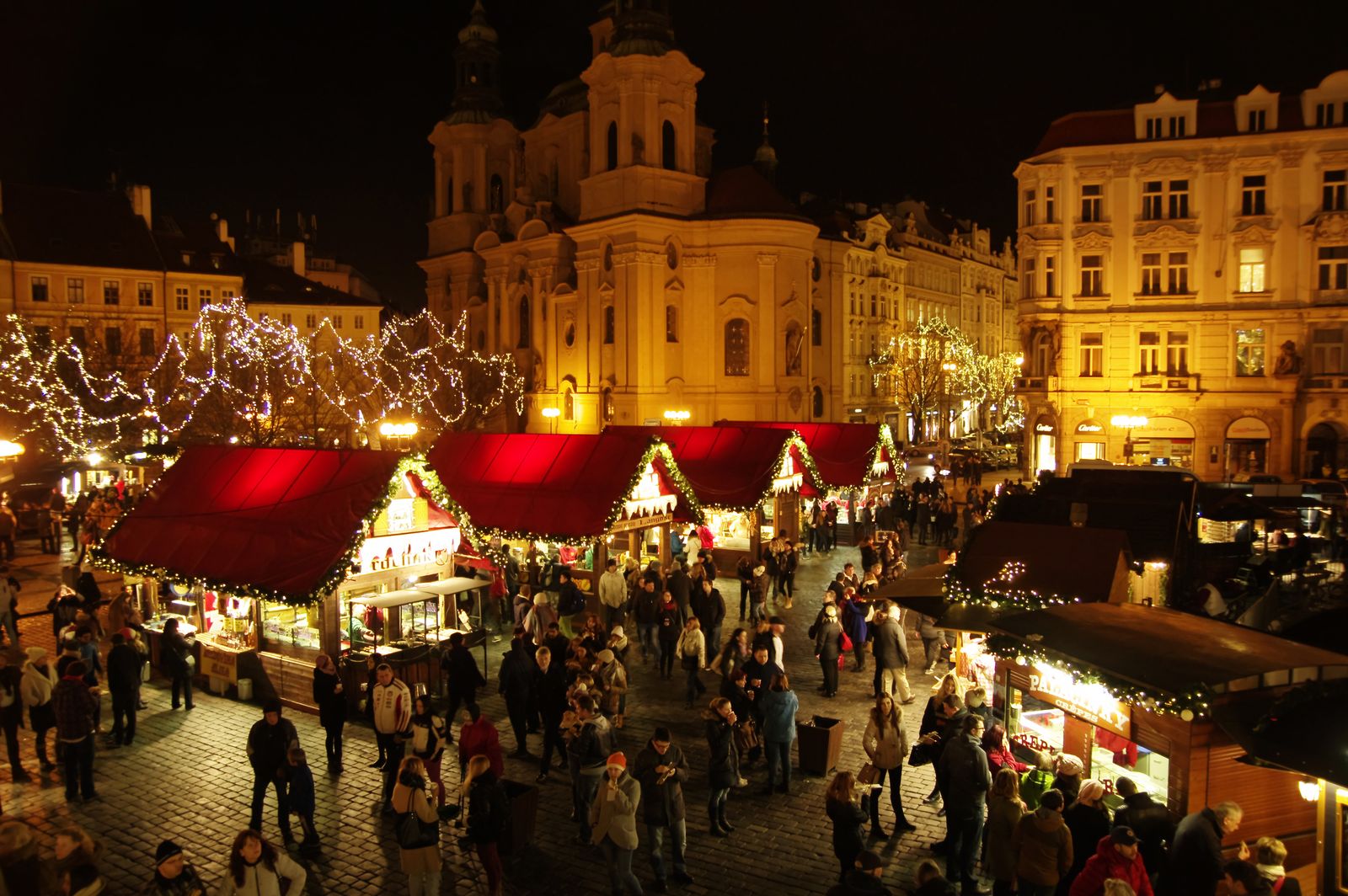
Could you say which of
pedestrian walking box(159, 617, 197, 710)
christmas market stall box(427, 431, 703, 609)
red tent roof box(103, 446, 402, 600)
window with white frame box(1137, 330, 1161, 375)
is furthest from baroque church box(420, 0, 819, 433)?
pedestrian walking box(159, 617, 197, 710)

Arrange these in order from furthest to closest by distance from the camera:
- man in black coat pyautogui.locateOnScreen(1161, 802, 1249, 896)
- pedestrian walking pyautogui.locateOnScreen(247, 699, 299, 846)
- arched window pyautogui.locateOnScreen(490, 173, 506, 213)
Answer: arched window pyautogui.locateOnScreen(490, 173, 506, 213)
pedestrian walking pyautogui.locateOnScreen(247, 699, 299, 846)
man in black coat pyautogui.locateOnScreen(1161, 802, 1249, 896)

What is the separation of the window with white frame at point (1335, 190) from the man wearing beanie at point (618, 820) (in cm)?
3904

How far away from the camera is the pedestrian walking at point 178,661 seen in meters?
14.6

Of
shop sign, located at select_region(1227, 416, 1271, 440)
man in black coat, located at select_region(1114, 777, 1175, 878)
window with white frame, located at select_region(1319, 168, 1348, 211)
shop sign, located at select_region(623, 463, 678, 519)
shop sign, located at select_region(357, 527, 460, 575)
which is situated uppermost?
window with white frame, located at select_region(1319, 168, 1348, 211)

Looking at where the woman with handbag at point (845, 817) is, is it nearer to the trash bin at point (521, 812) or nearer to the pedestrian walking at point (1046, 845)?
the pedestrian walking at point (1046, 845)

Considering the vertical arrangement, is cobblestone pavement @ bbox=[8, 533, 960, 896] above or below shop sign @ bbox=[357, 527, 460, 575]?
below

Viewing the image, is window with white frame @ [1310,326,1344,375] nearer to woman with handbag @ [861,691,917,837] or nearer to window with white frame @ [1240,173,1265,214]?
window with white frame @ [1240,173,1265,214]

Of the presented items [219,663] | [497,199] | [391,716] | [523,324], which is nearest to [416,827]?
[391,716]

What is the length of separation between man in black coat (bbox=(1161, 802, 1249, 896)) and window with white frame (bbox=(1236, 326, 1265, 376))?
35.2 meters

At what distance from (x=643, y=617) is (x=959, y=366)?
59.4m

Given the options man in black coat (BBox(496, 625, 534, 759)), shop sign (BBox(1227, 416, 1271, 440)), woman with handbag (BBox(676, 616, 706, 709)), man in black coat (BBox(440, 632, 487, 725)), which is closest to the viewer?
man in black coat (BBox(496, 625, 534, 759))

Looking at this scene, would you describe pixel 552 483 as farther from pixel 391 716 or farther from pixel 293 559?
pixel 391 716

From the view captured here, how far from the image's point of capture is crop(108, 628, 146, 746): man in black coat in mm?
12992

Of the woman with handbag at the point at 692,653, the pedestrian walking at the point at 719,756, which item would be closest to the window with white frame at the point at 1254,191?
the woman with handbag at the point at 692,653
